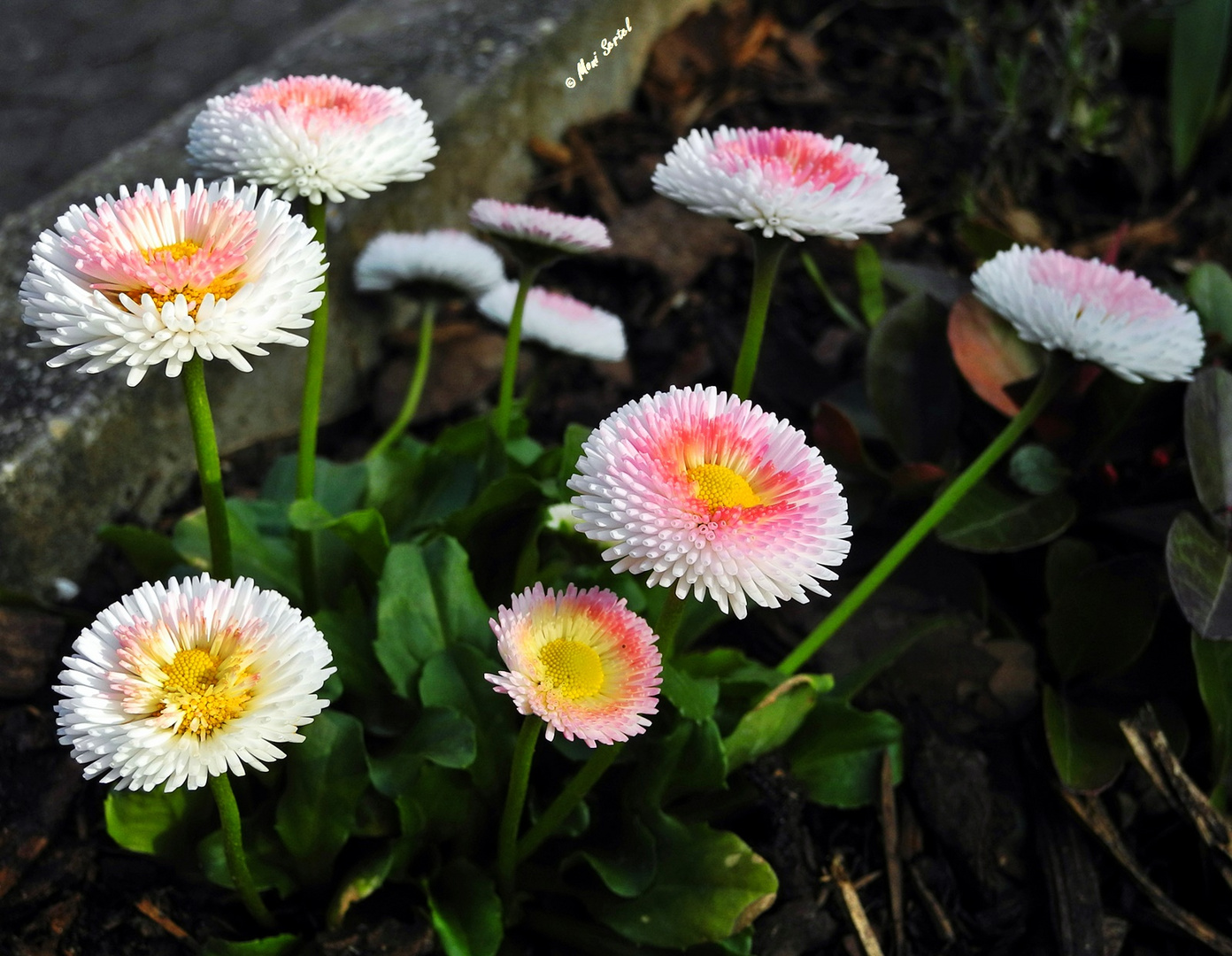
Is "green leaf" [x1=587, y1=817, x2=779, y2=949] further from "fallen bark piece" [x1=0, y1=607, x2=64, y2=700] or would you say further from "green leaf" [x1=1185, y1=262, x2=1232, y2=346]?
"green leaf" [x1=1185, y1=262, x2=1232, y2=346]

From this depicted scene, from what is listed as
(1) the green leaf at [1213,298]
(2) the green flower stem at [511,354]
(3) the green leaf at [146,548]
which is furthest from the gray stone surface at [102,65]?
(1) the green leaf at [1213,298]

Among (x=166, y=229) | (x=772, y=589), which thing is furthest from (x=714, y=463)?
(x=166, y=229)

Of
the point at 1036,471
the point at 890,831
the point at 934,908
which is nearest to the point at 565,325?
the point at 1036,471

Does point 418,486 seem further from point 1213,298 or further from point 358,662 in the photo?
point 1213,298

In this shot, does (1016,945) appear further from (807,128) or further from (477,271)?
(807,128)

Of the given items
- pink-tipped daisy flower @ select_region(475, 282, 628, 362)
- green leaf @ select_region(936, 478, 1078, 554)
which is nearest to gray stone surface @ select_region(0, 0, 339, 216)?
pink-tipped daisy flower @ select_region(475, 282, 628, 362)

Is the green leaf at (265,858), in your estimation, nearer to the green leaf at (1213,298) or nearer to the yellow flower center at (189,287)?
the yellow flower center at (189,287)
